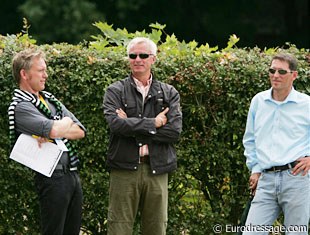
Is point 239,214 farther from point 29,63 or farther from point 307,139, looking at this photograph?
point 29,63

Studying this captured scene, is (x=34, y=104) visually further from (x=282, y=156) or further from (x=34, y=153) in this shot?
(x=282, y=156)

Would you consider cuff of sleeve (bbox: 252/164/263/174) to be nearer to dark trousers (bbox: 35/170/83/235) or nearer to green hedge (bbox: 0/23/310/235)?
green hedge (bbox: 0/23/310/235)

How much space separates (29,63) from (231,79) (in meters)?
2.02

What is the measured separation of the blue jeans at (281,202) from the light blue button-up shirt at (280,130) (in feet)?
0.42

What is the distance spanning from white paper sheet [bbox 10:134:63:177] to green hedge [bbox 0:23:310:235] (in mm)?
1147

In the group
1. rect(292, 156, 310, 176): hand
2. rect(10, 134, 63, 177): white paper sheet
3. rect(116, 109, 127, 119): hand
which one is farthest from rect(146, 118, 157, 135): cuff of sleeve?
rect(292, 156, 310, 176): hand

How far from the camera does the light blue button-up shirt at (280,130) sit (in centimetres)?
656

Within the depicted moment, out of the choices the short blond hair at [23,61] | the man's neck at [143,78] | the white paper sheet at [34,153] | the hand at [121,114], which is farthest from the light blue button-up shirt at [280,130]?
the short blond hair at [23,61]

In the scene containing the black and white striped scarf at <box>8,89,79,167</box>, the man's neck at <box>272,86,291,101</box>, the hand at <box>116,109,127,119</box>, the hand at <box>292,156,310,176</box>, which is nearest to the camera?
the black and white striped scarf at <box>8,89,79,167</box>

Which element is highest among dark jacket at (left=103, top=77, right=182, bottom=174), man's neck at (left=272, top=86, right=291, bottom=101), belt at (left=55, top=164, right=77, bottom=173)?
man's neck at (left=272, top=86, right=291, bottom=101)

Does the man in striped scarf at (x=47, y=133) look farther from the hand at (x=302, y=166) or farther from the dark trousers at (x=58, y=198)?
the hand at (x=302, y=166)

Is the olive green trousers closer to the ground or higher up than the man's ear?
closer to the ground

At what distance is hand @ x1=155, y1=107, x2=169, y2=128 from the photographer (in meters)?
6.81

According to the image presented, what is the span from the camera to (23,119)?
632 centimetres
